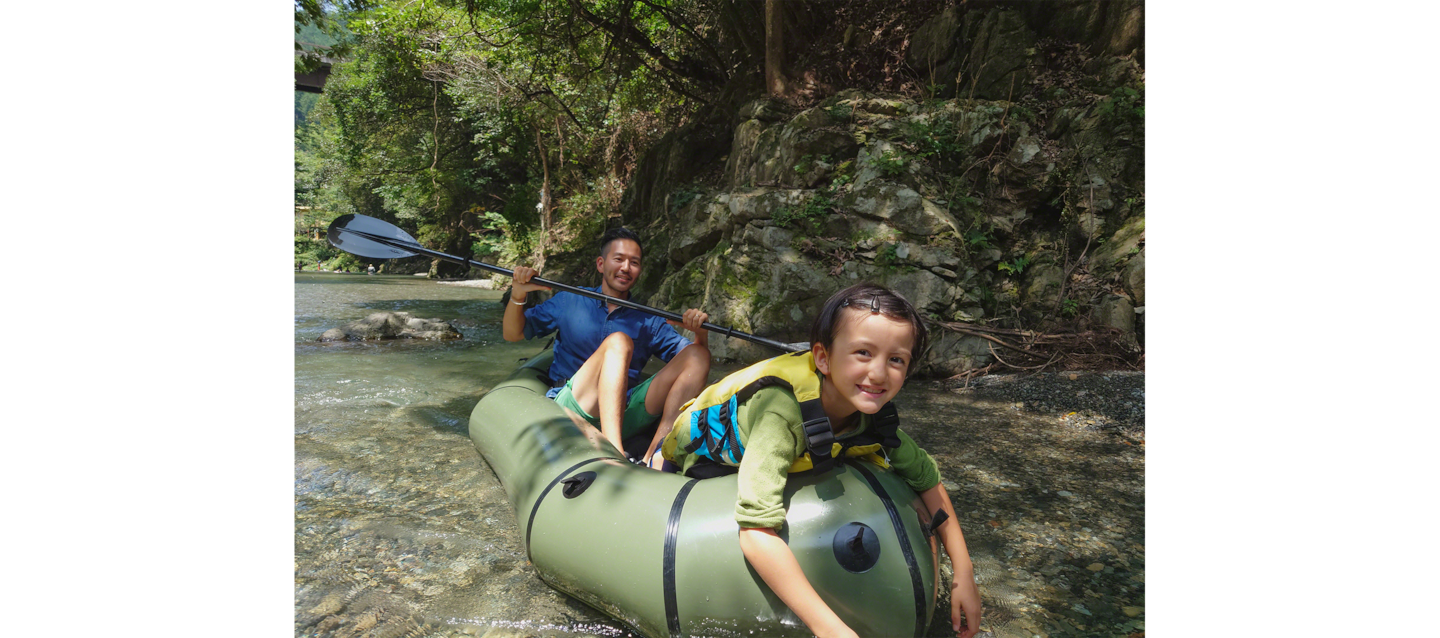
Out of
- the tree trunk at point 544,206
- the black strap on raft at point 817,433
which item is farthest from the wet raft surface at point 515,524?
the tree trunk at point 544,206

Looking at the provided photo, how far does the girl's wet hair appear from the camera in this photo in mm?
1643

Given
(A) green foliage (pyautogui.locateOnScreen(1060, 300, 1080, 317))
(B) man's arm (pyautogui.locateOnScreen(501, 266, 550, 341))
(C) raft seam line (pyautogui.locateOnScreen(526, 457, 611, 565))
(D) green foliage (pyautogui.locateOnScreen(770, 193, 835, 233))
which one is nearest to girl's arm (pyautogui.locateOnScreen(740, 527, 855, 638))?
(C) raft seam line (pyautogui.locateOnScreen(526, 457, 611, 565))

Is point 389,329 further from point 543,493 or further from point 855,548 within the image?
point 855,548

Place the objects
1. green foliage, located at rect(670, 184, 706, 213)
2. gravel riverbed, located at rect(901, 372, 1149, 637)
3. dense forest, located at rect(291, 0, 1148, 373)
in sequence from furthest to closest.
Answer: green foliage, located at rect(670, 184, 706, 213) → dense forest, located at rect(291, 0, 1148, 373) → gravel riverbed, located at rect(901, 372, 1149, 637)

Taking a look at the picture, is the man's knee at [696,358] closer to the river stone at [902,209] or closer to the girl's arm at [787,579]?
the girl's arm at [787,579]

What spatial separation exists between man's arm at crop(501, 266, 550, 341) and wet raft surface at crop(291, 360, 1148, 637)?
2.27 ft

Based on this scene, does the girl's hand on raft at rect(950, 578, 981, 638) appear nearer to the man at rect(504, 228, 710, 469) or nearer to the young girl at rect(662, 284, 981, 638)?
the young girl at rect(662, 284, 981, 638)

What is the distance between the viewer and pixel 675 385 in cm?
288

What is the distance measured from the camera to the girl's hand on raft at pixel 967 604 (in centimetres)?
172

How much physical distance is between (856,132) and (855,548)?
5804 mm

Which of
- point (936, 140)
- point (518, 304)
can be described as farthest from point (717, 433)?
point (936, 140)

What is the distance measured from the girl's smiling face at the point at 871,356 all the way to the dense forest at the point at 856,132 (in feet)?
7.28

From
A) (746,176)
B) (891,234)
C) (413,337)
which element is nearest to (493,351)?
(413,337)

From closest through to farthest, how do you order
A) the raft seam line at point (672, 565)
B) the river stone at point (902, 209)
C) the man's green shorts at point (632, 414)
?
1. the raft seam line at point (672, 565)
2. the man's green shorts at point (632, 414)
3. the river stone at point (902, 209)
